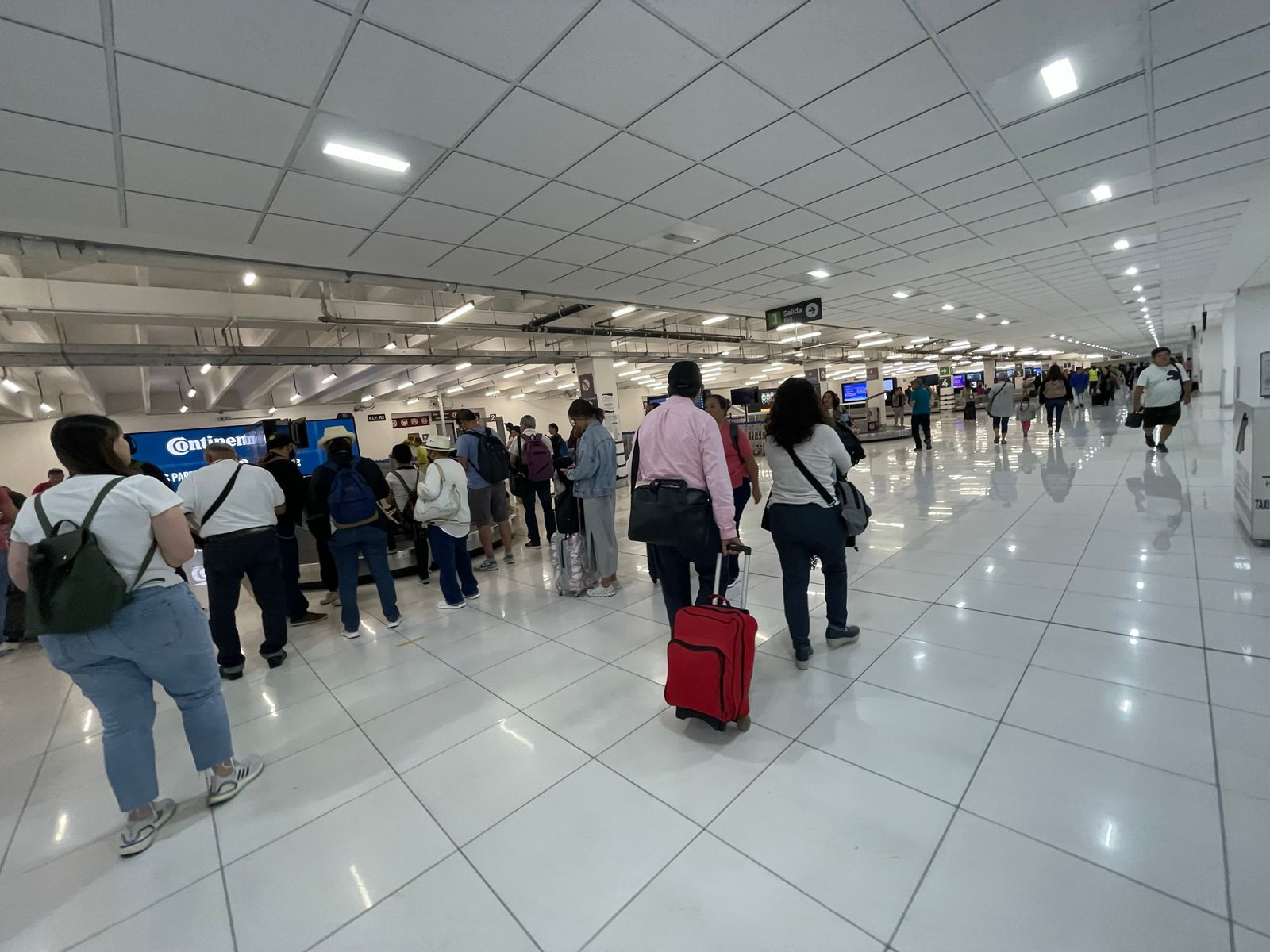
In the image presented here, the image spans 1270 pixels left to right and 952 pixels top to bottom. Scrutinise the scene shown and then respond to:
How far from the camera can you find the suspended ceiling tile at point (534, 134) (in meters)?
2.98

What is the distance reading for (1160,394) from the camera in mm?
6785

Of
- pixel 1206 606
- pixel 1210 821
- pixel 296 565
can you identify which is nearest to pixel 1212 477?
pixel 1206 606

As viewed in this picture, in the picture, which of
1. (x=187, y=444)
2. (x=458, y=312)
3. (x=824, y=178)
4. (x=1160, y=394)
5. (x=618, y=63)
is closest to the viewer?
(x=618, y=63)

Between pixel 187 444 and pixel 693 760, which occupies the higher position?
pixel 187 444

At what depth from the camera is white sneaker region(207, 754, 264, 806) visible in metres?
1.97

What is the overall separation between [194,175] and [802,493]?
4200mm

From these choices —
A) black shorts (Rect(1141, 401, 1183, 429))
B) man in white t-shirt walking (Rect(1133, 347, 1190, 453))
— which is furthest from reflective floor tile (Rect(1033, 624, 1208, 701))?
black shorts (Rect(1141, 401, 1183, 429))

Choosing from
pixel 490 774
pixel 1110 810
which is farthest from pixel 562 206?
pixel 1110 810

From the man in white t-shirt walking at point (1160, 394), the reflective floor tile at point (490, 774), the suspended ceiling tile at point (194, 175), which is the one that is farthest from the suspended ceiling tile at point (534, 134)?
the man in white t-shirt walking at point (1160, 394)

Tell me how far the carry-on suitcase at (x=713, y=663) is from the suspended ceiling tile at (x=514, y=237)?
3938 millimetres

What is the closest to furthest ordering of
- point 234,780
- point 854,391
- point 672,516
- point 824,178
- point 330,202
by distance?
point 234,780 < point 672,516 < point 330,202 < point 824,178 < point 854,391

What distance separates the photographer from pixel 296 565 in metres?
4.22

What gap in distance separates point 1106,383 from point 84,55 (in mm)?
23342

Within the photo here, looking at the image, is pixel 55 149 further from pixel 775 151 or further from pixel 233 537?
pixel 775 151
